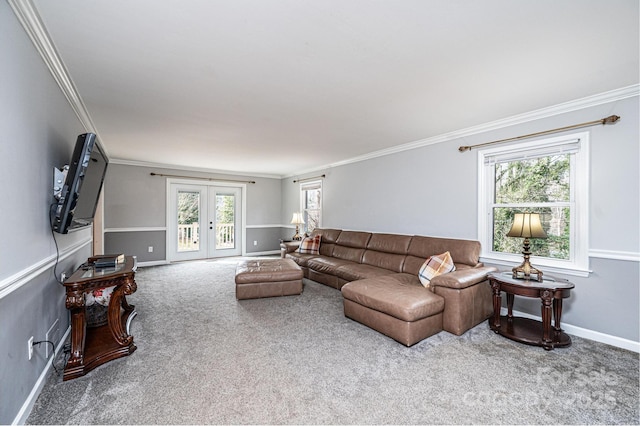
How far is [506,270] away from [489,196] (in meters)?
Answer: 0.93

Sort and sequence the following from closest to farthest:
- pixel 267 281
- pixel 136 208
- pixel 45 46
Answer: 1. pixel 45 46
2. pixel 267 281
3. pixel 136 208

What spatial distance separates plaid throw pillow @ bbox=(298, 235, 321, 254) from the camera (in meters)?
5.50

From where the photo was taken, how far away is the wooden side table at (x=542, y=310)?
245 cm

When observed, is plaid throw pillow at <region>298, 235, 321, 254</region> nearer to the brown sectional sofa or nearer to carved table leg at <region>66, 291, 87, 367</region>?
the brown sectional sofa

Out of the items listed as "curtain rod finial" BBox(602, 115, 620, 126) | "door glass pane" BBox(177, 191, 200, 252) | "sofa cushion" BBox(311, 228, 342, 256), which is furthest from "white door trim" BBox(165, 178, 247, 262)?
"curtain rod finial" BBox(602, 115, 620, 126)

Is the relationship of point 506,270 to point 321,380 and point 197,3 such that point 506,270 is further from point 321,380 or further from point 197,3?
point 197,3

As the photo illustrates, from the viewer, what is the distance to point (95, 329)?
269 cm

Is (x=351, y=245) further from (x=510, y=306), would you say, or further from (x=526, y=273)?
(x=526, y=273)

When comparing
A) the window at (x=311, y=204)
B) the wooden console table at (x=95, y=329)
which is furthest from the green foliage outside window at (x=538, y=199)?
the wooden console table at (x=95, y=329)

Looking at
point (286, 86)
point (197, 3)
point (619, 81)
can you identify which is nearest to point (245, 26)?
point (197, 3)

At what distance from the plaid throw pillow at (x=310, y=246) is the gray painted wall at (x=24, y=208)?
149 inches

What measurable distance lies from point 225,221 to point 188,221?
3.01 ft

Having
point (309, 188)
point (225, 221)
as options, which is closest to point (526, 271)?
point (309, 188)

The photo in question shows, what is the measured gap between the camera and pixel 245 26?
1.66 meters
